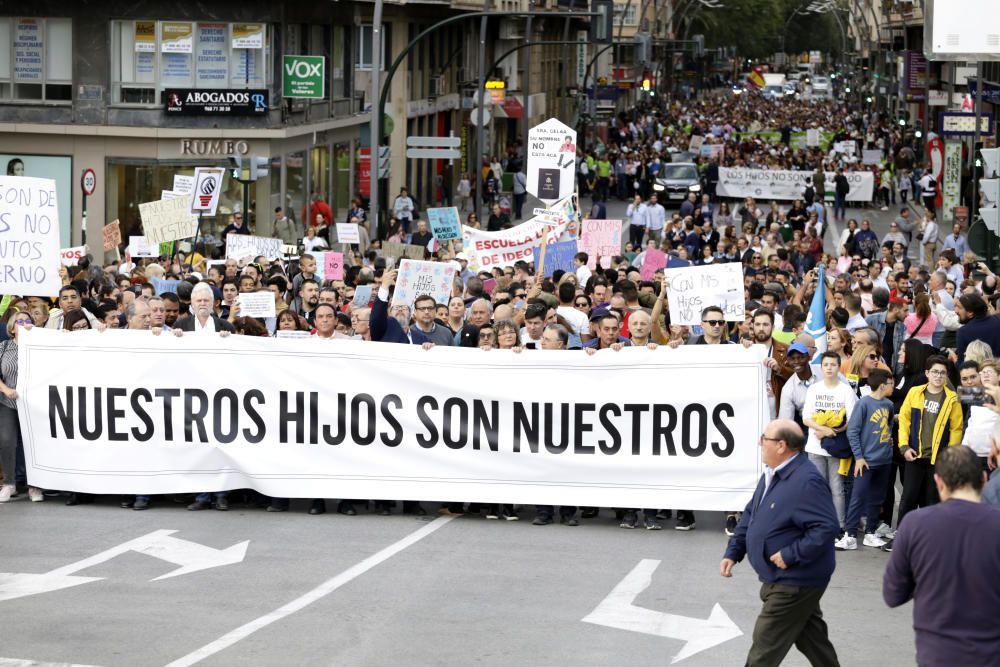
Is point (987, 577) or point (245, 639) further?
point (245, 639)

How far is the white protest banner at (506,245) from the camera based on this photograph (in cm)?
2292

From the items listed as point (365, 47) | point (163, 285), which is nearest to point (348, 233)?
point (163, 285)

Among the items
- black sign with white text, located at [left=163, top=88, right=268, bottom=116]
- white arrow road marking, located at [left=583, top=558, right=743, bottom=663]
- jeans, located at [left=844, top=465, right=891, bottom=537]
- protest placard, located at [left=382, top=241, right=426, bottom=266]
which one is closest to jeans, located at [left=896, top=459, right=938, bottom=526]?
jeans, located at [left=844, top=465, right=891, bottom=537]

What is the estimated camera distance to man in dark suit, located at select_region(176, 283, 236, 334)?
47.6 ft

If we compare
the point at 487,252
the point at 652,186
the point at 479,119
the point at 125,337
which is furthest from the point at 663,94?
the point at 125,337

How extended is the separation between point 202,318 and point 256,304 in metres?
1.56

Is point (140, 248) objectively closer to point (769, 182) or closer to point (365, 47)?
point (365, 47)

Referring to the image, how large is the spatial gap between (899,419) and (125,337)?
5952 millimetres

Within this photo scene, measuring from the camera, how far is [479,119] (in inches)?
1748

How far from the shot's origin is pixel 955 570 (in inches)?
271

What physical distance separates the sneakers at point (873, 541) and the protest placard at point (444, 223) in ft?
47.6

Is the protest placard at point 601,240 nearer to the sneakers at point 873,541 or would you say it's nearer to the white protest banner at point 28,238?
the white protest banner at point 28,238

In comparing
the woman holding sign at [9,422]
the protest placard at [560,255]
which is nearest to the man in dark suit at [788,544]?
the woman holding sign at [9,422]

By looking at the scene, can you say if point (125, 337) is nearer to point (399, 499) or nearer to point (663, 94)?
point (399, 499)
